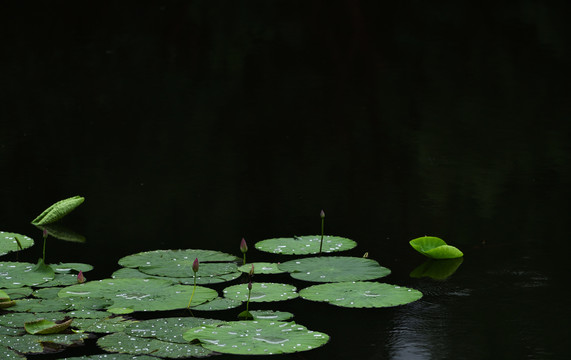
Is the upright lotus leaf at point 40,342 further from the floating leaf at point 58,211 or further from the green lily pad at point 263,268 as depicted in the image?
the floating leaf at point 58,211

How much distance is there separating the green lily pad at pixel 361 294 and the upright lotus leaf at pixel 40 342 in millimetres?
790

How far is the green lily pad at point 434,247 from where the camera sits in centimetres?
348

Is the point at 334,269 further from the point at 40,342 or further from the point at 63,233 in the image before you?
the point at 63,233

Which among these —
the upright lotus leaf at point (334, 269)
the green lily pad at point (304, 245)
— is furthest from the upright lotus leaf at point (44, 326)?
the green lily pad at point (304, 245)

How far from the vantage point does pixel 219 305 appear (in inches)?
116

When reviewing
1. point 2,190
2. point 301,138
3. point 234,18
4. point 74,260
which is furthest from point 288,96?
point 234,18

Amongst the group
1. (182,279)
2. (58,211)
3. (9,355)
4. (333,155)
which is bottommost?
(9,355)

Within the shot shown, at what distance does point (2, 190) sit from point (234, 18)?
25.9 feet

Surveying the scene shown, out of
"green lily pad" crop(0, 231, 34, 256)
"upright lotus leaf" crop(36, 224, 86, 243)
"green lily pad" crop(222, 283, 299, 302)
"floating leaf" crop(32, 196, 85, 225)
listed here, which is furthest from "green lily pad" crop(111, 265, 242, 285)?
"floating leaf" crop(32, 196, 85, 225)

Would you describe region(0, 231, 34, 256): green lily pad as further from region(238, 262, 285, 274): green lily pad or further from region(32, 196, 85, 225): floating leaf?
region(238, 262, 285, 274): green lily pad

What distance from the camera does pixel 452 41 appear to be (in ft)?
33.5

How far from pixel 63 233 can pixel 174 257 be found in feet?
2.50

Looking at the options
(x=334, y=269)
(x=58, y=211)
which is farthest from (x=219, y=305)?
(x=58, y=211)

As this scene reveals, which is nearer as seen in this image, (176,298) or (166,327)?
(166,327)
